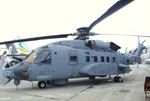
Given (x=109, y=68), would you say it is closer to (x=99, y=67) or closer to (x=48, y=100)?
(x=99, y=67)

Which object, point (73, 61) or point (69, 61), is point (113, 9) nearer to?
point (69, 61)

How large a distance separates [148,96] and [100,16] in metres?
4.46

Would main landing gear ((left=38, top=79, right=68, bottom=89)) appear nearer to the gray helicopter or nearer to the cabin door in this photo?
the gray helicopter

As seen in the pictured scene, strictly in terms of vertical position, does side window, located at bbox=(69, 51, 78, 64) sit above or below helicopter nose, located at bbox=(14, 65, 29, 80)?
above

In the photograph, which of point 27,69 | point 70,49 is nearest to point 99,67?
point 70,49

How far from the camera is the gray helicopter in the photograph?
15.3 meters

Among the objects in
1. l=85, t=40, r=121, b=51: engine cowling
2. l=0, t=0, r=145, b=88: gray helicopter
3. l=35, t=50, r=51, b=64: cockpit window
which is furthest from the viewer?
l=85, t=40, r=121, b=51: engine cowling

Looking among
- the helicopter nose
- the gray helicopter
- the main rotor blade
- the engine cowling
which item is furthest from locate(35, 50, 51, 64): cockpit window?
the engine cowling

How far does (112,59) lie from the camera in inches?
763

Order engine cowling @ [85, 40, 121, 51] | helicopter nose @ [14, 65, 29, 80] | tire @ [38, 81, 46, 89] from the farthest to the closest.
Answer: engine cowling @ [85, 40, 121, 51], tire @ [38, 81, 46, 89], helicopter nose @ [14, 65, 29, 80]

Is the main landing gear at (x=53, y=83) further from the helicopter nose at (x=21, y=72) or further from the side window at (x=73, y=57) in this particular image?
the side window at (x=73, y=57)

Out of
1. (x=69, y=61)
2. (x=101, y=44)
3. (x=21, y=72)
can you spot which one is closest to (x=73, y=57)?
(x=69, y=61)

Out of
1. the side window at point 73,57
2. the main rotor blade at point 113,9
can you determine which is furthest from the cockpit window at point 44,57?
the main rotor blade at point 113,9

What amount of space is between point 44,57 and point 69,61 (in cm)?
175
